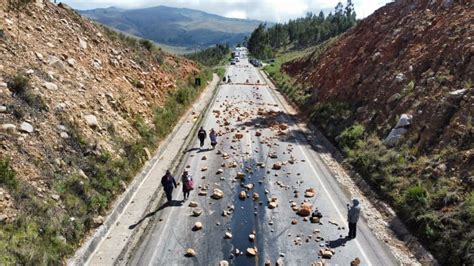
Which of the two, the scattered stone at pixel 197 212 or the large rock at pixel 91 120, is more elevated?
the large rock at pixel 91 120

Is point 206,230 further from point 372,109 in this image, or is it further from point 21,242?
point 372,109

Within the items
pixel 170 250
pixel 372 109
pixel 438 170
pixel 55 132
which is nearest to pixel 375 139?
pixel 372 109

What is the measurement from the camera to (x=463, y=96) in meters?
23.1

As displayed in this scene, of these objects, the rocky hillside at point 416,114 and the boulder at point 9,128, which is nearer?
the rocky hillside at point 416,114

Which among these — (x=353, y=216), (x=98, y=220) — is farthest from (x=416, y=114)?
(x=98, y=220)

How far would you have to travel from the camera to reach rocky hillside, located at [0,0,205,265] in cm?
1530

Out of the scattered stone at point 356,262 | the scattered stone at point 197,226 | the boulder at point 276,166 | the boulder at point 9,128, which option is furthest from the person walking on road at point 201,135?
the scattered stone at point 356,262

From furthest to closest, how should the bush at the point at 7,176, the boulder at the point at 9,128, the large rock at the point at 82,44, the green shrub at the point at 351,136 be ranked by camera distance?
the large rock at the point at 82,44 → the green shrub at the point at 351,136 → the boulder at the point at 9,128 → the bush at the point at 7,176

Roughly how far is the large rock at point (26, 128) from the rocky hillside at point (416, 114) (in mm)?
17142

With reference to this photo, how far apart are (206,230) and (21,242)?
7025 mm

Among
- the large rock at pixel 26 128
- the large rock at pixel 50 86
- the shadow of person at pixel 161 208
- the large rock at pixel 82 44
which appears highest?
the large rock at pixel 82 44

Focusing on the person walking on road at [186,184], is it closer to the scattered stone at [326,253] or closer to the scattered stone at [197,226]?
the scattered stone at [197,226]

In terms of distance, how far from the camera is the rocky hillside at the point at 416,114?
1742cm

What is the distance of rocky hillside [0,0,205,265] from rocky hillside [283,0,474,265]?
13.7 metres
